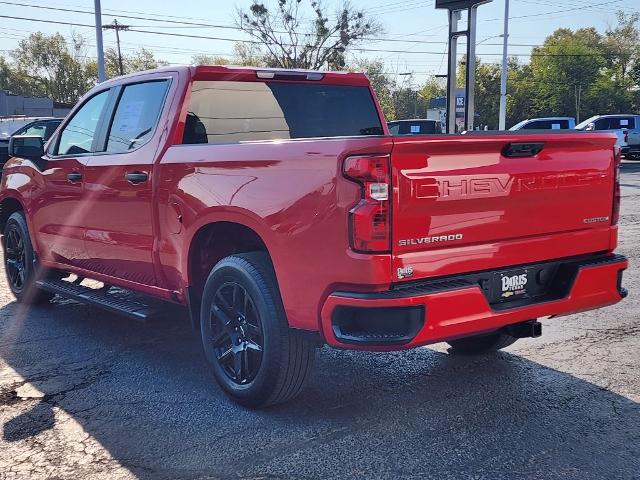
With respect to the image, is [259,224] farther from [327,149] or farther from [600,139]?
[600,139]

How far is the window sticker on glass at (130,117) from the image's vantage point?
4812mm

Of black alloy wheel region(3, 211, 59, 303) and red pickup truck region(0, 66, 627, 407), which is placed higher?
red pickup truck region(0, 66, 627, 407)

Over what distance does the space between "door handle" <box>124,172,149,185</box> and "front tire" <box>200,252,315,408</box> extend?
3.03 ft

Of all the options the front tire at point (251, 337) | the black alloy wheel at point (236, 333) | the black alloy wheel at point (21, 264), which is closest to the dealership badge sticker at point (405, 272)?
the front tire at point (251, 337)

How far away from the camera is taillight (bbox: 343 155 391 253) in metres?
2.99

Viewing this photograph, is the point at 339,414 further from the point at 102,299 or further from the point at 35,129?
the point at 35,129

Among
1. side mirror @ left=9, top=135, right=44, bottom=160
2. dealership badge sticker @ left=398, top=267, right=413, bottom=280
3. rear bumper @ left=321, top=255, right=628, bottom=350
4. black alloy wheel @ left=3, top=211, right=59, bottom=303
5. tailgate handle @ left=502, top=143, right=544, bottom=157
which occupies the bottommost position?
black alloy wheel @ left=3, top=211, right=59, bottom=303

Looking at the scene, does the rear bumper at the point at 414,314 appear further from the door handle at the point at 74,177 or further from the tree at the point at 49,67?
the tree at the point at 49,67

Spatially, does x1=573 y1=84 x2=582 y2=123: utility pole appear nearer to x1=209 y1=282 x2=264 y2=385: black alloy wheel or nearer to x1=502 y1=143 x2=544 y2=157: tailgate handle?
x1=502 y1=143 x2=544 y2=157: tailgate handle

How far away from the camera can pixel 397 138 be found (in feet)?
9.82

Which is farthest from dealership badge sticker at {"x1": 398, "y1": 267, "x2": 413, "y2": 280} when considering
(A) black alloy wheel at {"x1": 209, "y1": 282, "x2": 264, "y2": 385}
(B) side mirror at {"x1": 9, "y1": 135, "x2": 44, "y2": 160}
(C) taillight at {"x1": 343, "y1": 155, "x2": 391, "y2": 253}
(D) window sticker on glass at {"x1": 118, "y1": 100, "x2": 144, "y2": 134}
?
(B) side mirror at {"x1": 9, "y1": 135, "x2": 44, "y2": 160}

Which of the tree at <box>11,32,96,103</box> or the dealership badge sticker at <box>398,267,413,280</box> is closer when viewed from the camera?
the dealership badge sticker at <box>398,267,413,280</box>

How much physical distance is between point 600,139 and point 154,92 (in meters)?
2.96

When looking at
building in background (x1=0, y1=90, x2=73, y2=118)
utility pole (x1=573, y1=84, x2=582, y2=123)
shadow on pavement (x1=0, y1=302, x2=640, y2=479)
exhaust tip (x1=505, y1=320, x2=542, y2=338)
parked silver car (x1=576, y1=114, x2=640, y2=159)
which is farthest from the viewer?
utility pole (x1=573, y1=84, x2=582, y2=123)
